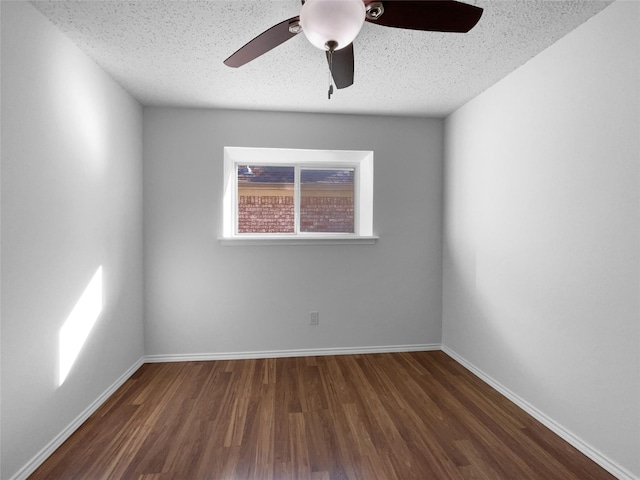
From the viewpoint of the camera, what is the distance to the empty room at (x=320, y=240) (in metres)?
1.49

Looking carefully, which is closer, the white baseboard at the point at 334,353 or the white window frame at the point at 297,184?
the white baseboard at the point at 334,353

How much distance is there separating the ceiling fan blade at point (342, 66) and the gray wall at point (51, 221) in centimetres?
143

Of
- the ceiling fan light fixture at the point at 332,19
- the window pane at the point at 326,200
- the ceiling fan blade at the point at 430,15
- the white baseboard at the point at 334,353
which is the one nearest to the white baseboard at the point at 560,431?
the white baseboard at the point at 334,353

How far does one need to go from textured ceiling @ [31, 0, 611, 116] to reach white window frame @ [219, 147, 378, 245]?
1.39 ft

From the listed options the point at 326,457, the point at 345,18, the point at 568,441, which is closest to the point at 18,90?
the point at 345,18

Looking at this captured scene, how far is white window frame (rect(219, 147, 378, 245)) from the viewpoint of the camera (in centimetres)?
287

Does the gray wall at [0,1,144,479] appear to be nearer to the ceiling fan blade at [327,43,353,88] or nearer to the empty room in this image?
the empty room

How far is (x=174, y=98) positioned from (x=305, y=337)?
7.54 ft

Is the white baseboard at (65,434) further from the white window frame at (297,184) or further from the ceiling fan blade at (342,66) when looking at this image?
the ceiling fan blade at (342,66)

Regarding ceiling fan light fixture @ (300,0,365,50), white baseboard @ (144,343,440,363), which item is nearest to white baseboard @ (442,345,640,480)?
white baseboard @ (144,343,440,363)

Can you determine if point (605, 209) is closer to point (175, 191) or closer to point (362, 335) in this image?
point (362, 335)

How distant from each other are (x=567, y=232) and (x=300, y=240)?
191cm

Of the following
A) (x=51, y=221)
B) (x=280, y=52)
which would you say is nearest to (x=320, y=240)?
(x=280, y=52)

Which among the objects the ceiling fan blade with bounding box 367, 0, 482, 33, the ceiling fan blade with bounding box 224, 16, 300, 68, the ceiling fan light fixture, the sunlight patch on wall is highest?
the ceiling fan blade with bounding box 224, 16, 300, 68
